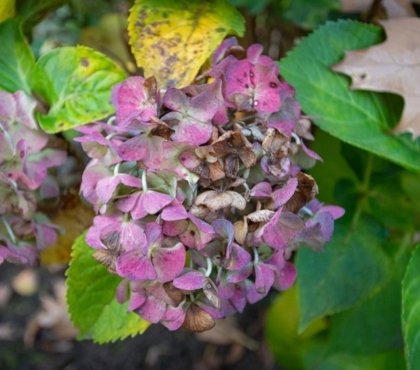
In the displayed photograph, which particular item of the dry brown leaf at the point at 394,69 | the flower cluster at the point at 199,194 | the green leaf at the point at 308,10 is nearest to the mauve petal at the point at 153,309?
the flower cluster at the point at 199,194

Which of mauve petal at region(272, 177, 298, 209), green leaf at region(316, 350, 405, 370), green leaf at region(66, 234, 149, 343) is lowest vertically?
green leaf at region(316, 350, 405, 370)

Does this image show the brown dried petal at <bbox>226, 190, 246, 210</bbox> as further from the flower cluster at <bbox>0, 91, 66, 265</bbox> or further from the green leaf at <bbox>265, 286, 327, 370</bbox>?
the green leaf at <bbox>265, 286, 327, 370</bbox>

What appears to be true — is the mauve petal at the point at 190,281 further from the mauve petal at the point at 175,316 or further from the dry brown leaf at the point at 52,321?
the dry brown leaf at the point at 52,321

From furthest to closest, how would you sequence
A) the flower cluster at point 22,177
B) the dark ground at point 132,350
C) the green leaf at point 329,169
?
the dark ground at point 132,350
the green leaf at point 329,169
the flower cluster at point 22,177

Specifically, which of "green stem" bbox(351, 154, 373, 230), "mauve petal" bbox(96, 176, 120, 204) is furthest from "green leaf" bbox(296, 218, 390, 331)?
"mauve petal" bbox(96, 176, 120, 204)

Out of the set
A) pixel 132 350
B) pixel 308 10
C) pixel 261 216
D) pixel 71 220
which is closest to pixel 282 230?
pixel 261 216
